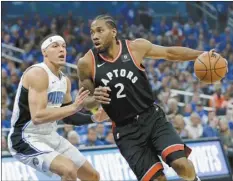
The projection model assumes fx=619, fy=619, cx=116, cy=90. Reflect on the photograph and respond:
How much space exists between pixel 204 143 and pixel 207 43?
28.8 feet

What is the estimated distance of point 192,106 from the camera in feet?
43.5

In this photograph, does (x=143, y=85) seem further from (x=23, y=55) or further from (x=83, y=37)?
(x=83, y=37)

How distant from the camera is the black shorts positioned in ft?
20.2

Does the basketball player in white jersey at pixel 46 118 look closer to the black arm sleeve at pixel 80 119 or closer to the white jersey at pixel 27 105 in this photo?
the white jersey at pixel 27 105

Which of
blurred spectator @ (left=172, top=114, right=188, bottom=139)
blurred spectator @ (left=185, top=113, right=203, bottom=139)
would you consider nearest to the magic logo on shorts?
blurred spectator @ (left=172, top=114, right=188, bottom=139)

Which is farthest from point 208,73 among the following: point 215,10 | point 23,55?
point 215,10

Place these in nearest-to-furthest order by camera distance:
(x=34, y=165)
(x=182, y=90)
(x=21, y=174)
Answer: (x=34, y=165) → (x=21, y=174) → (x=182, y=90)

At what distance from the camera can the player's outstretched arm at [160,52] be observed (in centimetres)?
640

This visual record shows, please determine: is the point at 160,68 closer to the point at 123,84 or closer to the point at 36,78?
the point at 36,78

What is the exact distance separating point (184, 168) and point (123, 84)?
3.36ft

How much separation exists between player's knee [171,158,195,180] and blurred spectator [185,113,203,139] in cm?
543

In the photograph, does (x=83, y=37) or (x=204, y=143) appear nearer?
(x=204, y=143)

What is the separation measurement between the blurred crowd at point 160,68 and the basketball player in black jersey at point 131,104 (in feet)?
12.8

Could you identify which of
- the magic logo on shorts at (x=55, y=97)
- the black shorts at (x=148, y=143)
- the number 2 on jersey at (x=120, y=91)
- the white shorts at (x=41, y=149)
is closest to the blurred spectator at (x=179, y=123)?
the white shorts at (x=41, y=149)
